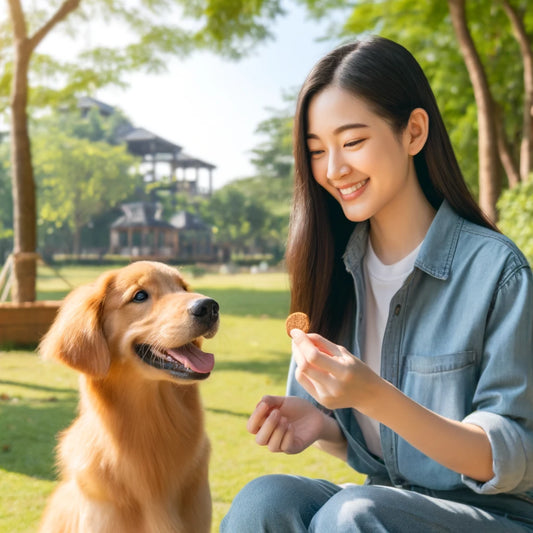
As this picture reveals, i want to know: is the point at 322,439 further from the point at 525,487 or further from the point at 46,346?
the point at 46,346

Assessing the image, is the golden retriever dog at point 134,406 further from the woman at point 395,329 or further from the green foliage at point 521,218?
the green foliage at point 521,218

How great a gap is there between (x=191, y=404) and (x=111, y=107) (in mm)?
66941

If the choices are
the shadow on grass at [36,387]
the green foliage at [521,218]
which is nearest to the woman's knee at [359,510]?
the green foliage at [521,218]

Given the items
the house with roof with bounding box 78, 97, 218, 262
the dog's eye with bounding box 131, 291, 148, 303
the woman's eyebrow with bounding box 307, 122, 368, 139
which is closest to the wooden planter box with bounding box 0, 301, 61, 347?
the dog's eye with bounding box 131, 291, 148, 303

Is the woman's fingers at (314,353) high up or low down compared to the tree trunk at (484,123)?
down

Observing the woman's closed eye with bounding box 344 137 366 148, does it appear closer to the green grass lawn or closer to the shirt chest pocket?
the shirt chest pocket

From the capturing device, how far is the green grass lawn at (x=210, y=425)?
3.98 m

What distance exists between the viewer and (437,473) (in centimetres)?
197

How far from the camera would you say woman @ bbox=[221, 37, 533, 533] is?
170 cm

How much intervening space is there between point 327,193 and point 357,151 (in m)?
0.37

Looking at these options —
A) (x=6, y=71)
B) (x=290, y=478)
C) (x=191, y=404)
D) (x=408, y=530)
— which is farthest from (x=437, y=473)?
(x=6, y=71)

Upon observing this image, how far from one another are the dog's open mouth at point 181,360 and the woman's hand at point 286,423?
1.12ft

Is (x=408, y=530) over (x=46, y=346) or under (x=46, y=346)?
under

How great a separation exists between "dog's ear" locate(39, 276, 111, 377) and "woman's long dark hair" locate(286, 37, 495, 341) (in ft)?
2.55
